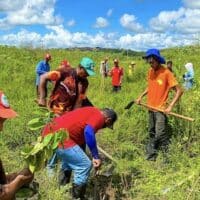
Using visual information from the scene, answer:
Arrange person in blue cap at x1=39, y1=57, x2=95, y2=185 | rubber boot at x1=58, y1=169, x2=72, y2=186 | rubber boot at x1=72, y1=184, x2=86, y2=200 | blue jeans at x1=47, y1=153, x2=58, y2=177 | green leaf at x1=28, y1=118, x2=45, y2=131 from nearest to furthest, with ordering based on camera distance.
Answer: green leaf at x1=28, y1=118, x2=45, y2=131 → rubber boot at x1=72, y1=184, x2=86, y2=200 → blue jeans at x1=47, y1=153, x2=58, y2=177 → rubber boot at x1=58, y1=169, x2=72, y2=186 → person in blue cap at x1=39, y1=57, x2=95, y2=185

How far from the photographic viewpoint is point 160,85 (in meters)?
7.29

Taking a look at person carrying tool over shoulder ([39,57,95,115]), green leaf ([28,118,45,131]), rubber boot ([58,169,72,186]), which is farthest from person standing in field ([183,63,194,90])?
green leaf ([28,118,45,131])

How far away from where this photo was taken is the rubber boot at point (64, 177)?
597cm

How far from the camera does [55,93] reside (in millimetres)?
6273

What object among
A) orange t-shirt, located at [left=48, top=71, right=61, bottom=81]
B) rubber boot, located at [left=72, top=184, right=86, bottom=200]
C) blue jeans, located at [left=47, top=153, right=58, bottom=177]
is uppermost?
orange t-shirt, located at [left=48, top=71, right=61, bottom=81]

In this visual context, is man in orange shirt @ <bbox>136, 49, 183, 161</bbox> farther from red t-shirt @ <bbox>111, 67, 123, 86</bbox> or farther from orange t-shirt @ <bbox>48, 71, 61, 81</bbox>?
red t-shirt @ <bbox>111, 67, 123, 86</bbox>

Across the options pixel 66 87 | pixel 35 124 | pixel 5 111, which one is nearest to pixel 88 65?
pixel 66 87

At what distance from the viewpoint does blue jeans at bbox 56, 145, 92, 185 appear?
545 cm

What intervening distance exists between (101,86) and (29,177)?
1526cm

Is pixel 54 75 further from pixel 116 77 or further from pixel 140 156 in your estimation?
pixel 116 77

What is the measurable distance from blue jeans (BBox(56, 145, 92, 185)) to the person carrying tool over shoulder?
0.75 m

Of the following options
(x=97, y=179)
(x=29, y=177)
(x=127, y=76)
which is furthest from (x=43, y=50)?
(x=29, y=177)

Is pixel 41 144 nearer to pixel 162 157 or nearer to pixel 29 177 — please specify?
pixel 29 177

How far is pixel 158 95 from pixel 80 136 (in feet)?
6.95
